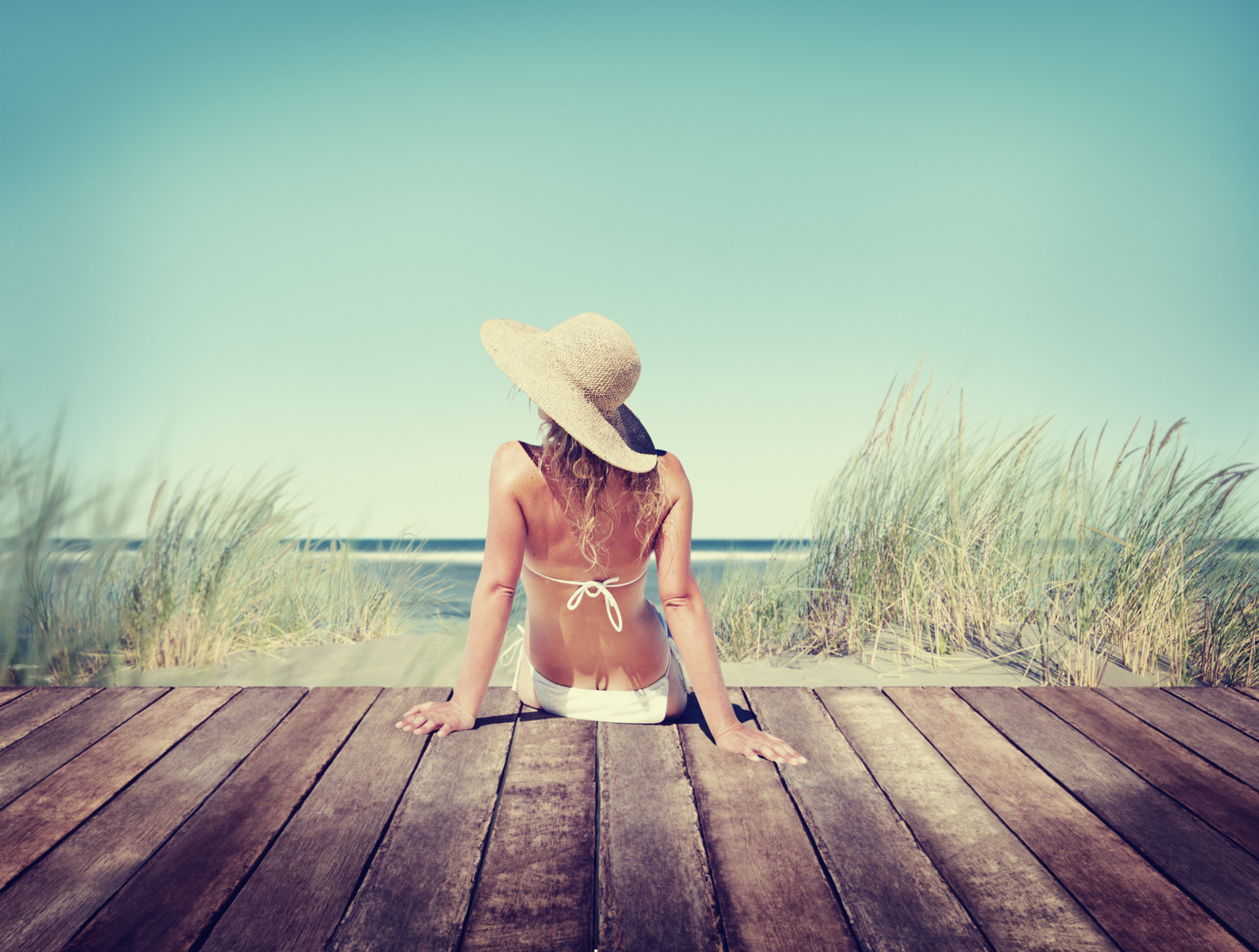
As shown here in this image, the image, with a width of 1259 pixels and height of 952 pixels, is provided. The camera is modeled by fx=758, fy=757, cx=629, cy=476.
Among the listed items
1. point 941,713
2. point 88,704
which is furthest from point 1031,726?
point 88,704

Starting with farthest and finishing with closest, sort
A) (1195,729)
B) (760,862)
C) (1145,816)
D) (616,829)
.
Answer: (1195,729), (1145,816), (616,829), (760,862)

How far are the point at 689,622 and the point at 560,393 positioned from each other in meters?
0.62

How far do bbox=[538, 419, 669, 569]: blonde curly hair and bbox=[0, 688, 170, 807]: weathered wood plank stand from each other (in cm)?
132

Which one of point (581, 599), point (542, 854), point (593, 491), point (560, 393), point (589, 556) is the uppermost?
point (560, 393)

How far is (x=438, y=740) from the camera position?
186 centimetres

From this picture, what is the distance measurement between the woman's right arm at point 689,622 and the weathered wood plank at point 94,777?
4.17 ft

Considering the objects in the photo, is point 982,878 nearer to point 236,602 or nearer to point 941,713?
point 941,713

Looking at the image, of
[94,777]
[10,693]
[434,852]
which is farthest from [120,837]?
[10,693]

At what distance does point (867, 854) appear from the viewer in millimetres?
1401

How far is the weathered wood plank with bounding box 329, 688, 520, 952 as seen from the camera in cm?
117

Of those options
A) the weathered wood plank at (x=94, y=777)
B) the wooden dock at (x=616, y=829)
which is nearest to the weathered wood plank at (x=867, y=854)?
the wooden dock at (x=616, y=829)

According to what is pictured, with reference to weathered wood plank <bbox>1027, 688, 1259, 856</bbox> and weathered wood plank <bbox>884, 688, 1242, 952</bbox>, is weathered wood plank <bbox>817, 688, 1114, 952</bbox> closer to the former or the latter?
weathered wood plank <bbox>884, 688, 1242, 952</bbox>

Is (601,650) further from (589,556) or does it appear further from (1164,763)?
(1164,763)

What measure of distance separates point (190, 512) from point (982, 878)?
3.07 m
